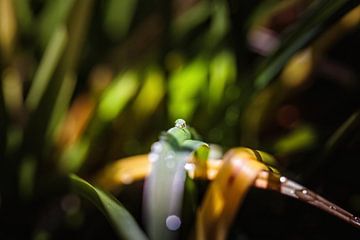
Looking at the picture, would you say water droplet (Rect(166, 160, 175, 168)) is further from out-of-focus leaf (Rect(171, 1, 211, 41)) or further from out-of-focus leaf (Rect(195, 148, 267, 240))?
out-of-focus leaf (Rect(171, 1, 211, 41))

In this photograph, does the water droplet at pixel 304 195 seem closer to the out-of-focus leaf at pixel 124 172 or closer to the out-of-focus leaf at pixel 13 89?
the out-of-focus leaf at pixel 124 172

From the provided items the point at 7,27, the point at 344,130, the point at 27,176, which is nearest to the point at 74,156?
the point at 27,176

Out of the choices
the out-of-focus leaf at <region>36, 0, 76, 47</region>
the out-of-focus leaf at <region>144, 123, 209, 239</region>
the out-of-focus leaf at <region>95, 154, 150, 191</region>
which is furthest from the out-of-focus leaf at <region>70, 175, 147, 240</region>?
the out-of-focus leaf at <region>36, 0, 76, 47</region>

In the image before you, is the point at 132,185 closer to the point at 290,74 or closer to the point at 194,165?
the point at 194,165

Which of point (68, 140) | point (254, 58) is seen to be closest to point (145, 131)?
point (68, 140)

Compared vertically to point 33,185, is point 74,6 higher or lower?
higher

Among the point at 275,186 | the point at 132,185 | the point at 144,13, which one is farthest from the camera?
the point at 144,13
